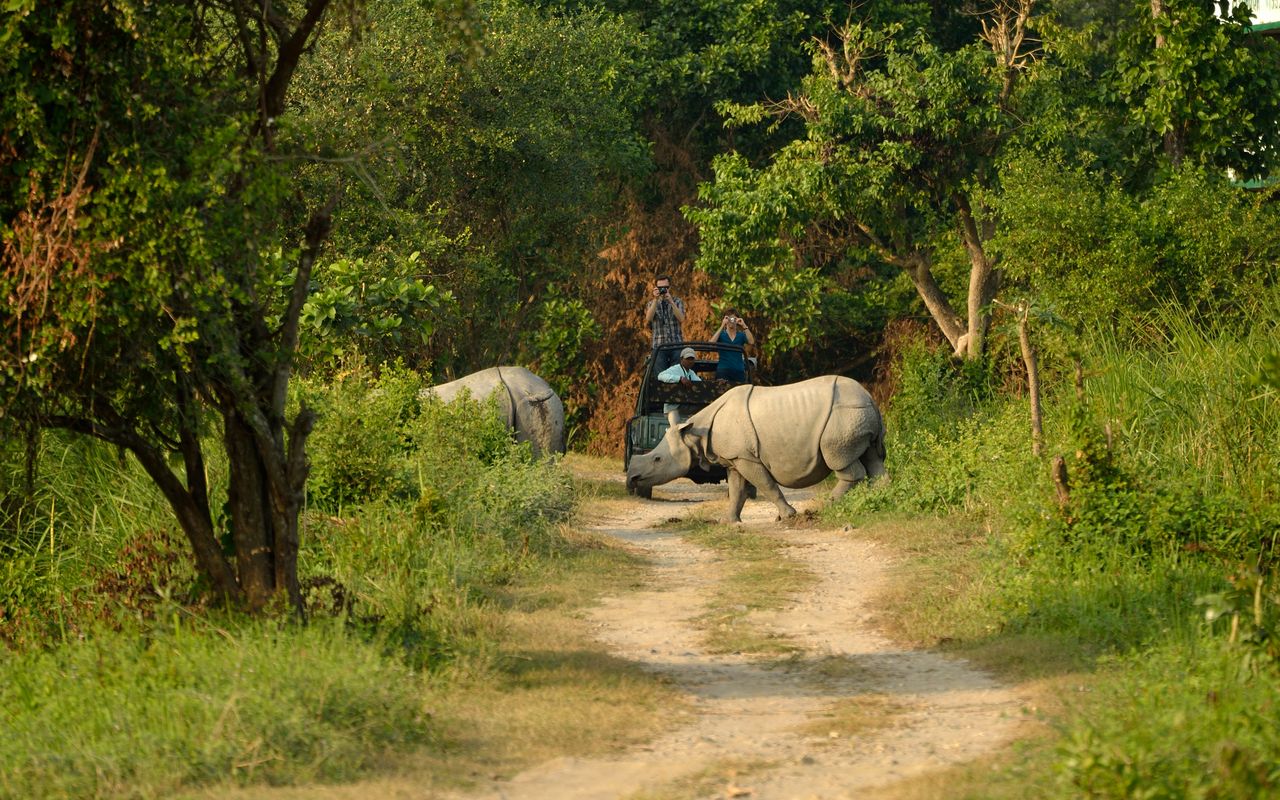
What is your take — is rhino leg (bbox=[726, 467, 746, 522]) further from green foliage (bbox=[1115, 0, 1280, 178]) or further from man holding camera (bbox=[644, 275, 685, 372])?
green foliage (bbox=[1115, 0, 1280, 178])

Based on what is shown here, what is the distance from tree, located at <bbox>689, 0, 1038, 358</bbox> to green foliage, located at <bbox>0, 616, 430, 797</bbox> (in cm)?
1167

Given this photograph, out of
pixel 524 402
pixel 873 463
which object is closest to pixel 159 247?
pixel 524 402

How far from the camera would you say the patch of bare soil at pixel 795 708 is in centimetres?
616

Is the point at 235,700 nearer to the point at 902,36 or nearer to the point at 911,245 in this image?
the point at 911,245

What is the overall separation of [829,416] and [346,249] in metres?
6.16

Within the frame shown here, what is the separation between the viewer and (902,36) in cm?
2409

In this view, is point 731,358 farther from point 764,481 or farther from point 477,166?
point 477,166

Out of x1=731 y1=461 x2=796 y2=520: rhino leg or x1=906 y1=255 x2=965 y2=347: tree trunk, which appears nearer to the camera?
x1=731 y1=461 x2=796 y2=520: rhino leg

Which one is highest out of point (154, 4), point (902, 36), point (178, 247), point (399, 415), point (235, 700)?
point (902, 36)

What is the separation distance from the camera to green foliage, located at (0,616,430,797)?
596 centimetres

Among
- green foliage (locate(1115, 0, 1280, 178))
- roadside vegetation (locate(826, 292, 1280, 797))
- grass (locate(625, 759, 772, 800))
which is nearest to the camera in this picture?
roadside vegetation (locate(826, 292, 1280, 797))

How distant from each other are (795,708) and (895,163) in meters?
12.0

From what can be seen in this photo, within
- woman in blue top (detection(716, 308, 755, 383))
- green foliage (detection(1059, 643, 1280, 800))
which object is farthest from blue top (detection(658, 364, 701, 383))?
green foliage (detection(1059, 643, 1280, 800))

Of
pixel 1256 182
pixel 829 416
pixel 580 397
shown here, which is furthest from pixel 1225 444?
pixel 580 397
